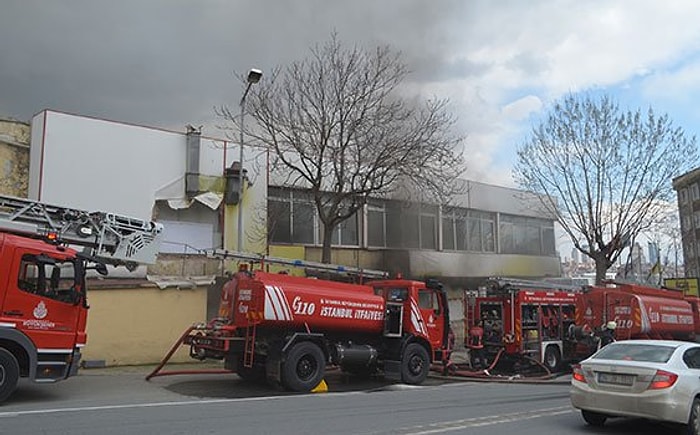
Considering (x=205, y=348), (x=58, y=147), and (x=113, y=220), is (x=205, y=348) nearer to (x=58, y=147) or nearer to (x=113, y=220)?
(x=113, y=220)

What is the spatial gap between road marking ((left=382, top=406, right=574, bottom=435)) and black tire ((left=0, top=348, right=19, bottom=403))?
6.56 meters

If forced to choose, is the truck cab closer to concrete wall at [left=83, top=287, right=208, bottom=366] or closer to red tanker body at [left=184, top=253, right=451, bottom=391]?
red tanker body at [left=184, top=253, right=451, bottom=391]

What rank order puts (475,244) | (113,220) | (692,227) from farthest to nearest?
(692,227) < (475,244) < (113,220)


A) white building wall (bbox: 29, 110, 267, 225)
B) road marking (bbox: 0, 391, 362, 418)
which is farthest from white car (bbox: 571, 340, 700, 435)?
white building wall (bbox: 29, 110, 267, 225)

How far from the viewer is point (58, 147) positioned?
60.3ft

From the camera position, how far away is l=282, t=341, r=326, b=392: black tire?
44.3 feet

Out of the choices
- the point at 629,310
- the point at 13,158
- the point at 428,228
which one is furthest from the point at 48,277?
the point at 428,228

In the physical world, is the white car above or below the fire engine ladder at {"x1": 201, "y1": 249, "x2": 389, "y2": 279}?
below

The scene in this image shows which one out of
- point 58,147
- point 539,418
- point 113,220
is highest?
point 58,147

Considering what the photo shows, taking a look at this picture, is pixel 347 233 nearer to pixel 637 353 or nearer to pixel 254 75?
pixel 254 75

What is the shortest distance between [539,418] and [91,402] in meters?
7.55

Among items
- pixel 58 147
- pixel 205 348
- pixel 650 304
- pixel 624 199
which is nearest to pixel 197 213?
pixel 58 147

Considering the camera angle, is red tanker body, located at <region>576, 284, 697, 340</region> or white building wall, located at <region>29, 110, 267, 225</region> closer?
white building wall, located at <region>29, 110, 267, 225</region>

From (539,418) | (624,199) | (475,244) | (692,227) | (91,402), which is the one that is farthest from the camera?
(692,227)
